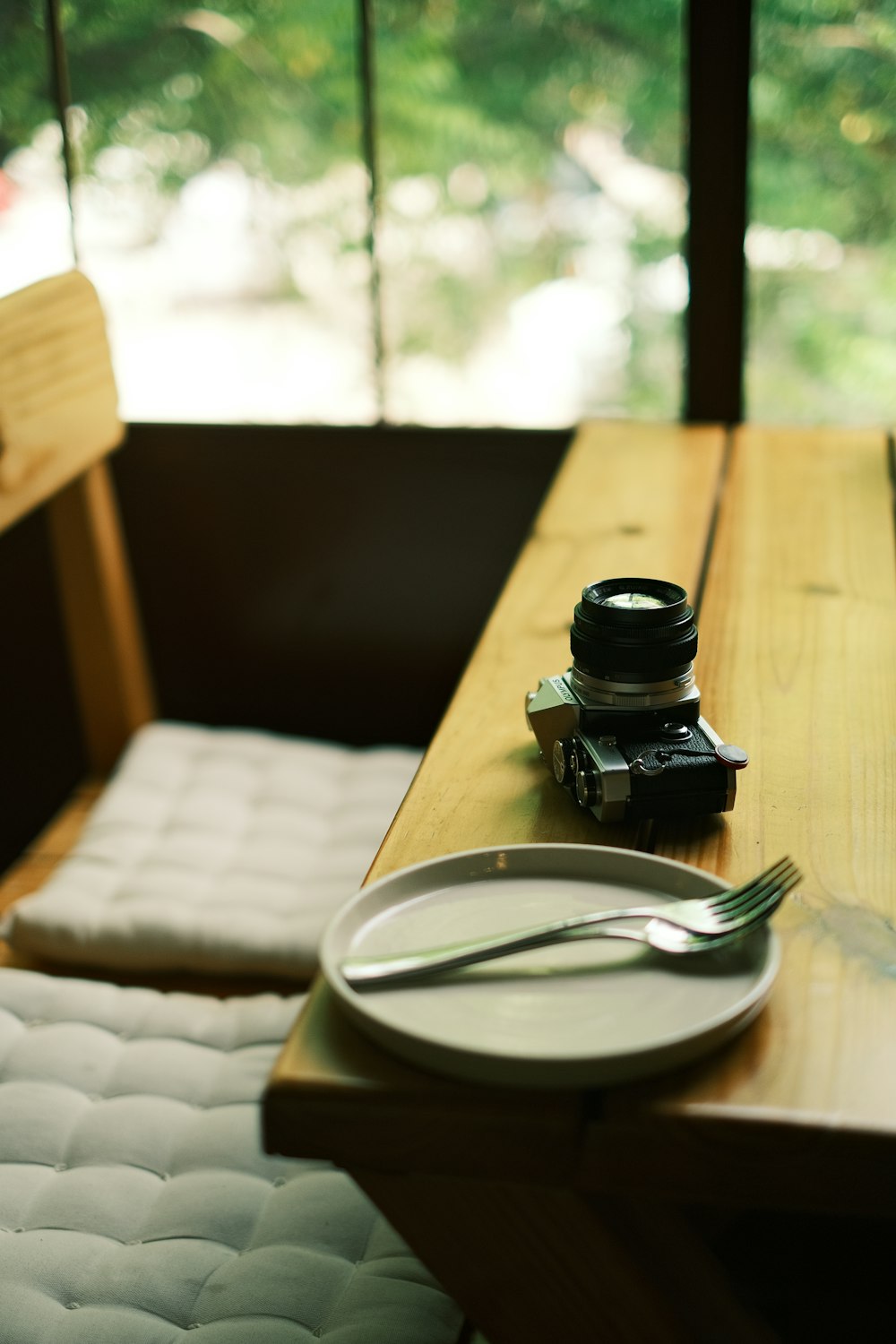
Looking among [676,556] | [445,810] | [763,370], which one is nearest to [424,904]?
[445,810]

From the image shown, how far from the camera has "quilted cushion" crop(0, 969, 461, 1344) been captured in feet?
3.10

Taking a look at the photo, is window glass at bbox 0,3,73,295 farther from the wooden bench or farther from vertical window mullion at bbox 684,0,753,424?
vertical window mullion at bbox 684,0,753,424

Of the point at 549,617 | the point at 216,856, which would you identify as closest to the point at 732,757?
the point at 549,617

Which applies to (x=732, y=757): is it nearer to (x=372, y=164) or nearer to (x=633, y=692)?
(x=633, y=692)

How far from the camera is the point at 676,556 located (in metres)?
1.48

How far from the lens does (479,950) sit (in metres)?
0.72

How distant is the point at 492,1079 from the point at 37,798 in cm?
182

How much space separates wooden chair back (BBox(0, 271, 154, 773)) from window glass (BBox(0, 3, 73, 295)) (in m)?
0.42

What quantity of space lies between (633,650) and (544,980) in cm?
29

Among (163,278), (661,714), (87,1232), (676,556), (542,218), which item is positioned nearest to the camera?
(661,714)

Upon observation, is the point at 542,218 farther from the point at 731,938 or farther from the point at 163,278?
the point at 731,938

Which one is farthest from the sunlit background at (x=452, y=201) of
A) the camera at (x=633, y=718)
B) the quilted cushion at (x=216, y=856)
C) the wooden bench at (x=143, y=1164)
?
the camera at (x=633, y=718)


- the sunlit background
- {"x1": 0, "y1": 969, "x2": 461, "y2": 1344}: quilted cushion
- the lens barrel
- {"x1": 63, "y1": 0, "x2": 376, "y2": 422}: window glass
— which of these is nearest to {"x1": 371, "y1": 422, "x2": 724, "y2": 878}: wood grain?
the lens barrel

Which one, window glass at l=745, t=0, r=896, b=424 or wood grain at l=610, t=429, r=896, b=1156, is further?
window glass at l=745, t=0, r=896, b=424
